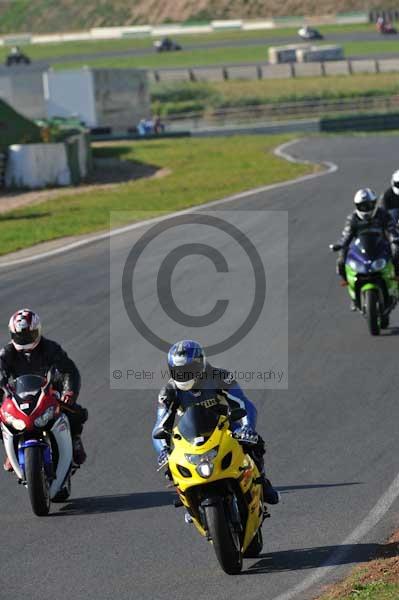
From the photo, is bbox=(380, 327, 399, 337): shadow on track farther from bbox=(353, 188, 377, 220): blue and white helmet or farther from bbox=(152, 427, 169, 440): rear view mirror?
bbox=(152, 427, 169, 440): rear view mirror

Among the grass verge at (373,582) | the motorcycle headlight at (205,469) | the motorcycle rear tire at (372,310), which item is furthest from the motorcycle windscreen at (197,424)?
the motorcycle rear tire at (372,310)

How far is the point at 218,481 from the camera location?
7504mm

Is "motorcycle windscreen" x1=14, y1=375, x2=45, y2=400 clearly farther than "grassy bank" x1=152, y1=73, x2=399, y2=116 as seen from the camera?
No

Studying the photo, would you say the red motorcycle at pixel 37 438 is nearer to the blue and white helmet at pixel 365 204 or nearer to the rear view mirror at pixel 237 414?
the rear view mirror at pixel 237 414

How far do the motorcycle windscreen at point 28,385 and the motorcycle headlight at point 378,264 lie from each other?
22.7 feet

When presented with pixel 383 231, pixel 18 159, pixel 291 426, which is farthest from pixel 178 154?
pixel 291 426

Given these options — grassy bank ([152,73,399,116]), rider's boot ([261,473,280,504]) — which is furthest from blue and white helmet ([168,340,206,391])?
grassy bank ([152,73,399,116])

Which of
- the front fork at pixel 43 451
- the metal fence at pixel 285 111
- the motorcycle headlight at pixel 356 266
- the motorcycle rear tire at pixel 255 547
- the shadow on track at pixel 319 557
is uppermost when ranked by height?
the front fork at pixel 43 451

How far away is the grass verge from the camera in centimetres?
702

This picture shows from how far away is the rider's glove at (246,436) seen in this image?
7.77m

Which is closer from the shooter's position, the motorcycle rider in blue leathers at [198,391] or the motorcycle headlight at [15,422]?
the motorcycle rider in blue leathers at [198,391]

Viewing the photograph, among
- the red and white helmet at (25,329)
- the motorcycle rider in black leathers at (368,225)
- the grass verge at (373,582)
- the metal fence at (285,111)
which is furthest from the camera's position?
the metal fence at (285,111)

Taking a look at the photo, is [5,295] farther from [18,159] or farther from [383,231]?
[18,159]

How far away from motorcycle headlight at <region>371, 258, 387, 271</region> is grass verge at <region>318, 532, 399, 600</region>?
7.67m
